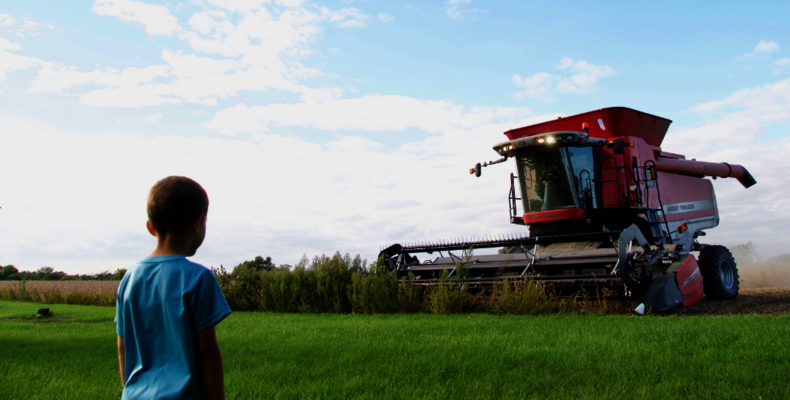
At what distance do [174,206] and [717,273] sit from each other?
37.7 ft

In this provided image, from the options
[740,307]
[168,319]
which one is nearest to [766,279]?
[740,307]

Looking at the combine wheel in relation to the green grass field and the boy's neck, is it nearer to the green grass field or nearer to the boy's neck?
the green grass field

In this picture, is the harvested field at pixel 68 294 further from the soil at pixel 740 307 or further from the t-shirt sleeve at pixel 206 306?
the t-shirt sleeve at pixel 206 306

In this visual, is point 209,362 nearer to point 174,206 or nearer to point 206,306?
point 206,306

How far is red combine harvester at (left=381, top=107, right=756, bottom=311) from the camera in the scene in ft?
28.2

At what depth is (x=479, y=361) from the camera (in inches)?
177

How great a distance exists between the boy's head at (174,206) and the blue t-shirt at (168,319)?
11 centimetres

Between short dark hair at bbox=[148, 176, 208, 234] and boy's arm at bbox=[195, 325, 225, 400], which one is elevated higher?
short dark hair at bbox=[148, 176, 208, 234]

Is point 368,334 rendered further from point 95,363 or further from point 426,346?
point 95,363

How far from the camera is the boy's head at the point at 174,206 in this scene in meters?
1.87

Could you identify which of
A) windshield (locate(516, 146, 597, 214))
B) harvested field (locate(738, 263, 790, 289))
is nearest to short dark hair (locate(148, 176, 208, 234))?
windshield (locate(516, 146, 597, 214))

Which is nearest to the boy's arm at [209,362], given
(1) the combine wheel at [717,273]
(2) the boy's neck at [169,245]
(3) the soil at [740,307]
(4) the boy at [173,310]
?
(4) the boy at [173,310]

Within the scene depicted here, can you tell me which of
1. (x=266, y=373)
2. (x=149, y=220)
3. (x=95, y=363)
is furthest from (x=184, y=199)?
(x=95, y=363)

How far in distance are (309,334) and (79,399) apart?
3.07m
